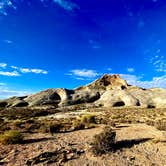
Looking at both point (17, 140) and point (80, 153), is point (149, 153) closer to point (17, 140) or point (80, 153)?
point (80, 153)

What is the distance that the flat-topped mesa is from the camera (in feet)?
492

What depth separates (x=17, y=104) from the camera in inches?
4547

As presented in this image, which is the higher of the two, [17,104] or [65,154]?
[17,104]

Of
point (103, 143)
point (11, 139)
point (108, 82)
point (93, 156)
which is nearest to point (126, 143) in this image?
point (103, 143)

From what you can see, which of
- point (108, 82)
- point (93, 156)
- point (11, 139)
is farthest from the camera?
point (108, 82)

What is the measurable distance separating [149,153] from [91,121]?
17374 millimetres

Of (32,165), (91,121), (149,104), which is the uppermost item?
(149,104)

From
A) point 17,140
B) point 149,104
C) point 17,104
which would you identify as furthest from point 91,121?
point 17,104

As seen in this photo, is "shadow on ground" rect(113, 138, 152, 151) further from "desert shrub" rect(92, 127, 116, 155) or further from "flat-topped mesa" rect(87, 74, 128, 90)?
"flat-topped mesa" rect(87, 74, 128, 90)

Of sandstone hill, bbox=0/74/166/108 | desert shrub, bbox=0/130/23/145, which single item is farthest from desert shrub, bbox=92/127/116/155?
sandstone hill, bbox=0/74/166/108

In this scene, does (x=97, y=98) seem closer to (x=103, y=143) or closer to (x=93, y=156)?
(x=103, y=143)

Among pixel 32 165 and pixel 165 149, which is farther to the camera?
pixel 165 149

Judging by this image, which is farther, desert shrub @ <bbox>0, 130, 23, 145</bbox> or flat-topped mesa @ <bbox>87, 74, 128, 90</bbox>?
flat-topped mesa @ <bbox>87, 74, 128, 90</bbox>

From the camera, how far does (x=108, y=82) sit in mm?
163625
